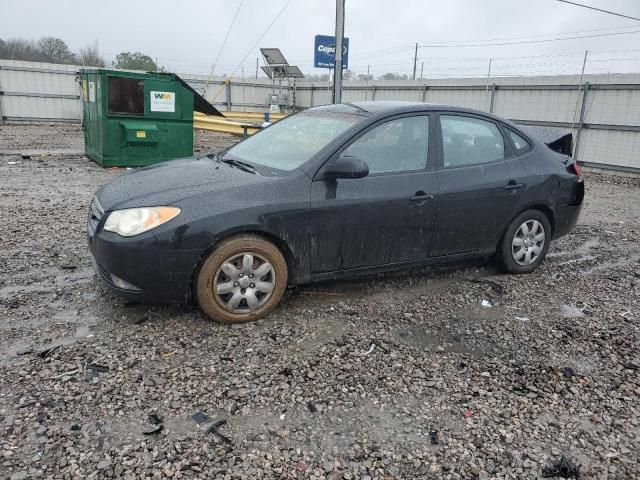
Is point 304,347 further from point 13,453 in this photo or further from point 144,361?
point 13,453

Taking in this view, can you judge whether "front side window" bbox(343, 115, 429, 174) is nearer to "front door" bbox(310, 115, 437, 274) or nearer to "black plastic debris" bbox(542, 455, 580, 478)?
"front door" bbox(310, 115, 437, 274)

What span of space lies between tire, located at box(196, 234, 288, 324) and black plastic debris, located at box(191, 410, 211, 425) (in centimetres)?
104

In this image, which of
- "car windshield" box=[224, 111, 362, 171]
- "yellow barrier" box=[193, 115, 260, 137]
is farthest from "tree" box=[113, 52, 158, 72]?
"car windshield" box=[224, 111, 362, 171]

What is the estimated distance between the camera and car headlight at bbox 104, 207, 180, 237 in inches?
141

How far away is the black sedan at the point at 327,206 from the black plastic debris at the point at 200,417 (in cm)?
104

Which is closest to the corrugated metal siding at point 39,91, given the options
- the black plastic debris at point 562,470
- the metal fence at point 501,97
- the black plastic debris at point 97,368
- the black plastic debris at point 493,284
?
the metal fence at point 501,97

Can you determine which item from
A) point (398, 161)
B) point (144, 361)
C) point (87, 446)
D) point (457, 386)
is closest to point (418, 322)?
→ point (457, 386)

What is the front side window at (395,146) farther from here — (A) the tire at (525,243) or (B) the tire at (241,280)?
(A) the tire at (525,243)

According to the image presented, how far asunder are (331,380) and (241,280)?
1.03m

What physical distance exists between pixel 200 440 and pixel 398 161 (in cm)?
272

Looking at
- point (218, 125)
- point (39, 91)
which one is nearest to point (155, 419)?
point (218, 125)

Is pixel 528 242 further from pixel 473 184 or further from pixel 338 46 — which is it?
pixel 338 46

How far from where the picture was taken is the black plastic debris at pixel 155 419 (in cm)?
274

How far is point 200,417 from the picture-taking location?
281 centimetres
